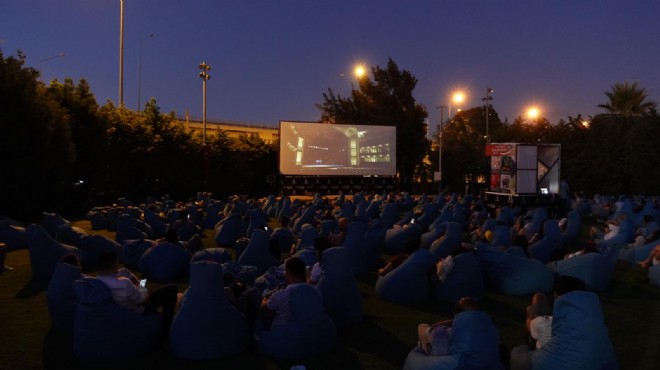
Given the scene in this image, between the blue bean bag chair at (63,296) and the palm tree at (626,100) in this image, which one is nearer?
the blue bean bag chair at (63,296)

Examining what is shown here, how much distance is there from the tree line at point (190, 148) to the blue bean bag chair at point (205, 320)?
62.2 feet

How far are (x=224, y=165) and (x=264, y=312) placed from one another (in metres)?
33.5

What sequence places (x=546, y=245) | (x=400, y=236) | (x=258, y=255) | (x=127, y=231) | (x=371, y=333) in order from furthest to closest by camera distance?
(x=400, y=236), (x=127, y=231), (x=546, y=245), (x=258, y=255), (x=371, y=333)

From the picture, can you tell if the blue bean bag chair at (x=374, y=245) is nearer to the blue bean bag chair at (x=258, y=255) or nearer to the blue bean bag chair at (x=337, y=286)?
the blue bean bag chair at (x=258, y=255)

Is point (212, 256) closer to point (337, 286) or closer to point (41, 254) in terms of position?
point (337, 286)

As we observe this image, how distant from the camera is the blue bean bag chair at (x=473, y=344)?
449 cm

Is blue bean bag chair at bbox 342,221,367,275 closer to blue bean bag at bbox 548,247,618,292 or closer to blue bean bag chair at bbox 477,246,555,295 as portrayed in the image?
blue bean bag chair at bbox 477,246,555,295

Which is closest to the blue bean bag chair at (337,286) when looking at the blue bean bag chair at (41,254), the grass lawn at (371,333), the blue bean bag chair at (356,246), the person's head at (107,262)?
the grass lawn at (371,333)

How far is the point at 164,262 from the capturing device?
32.9 feet

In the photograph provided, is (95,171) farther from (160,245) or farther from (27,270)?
(160,245)

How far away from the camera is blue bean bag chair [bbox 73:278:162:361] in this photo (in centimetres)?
586

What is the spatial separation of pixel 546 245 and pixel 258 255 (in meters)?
5.97

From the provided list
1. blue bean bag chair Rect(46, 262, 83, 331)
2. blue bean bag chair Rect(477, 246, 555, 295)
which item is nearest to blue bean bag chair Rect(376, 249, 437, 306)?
blue bean bag chair Rect(477, 246, 555, 295)

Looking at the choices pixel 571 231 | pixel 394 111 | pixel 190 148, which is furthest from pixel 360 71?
pixel 571 231
